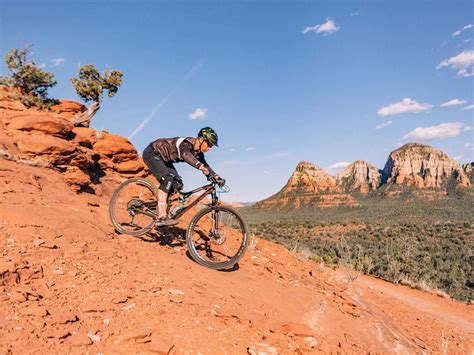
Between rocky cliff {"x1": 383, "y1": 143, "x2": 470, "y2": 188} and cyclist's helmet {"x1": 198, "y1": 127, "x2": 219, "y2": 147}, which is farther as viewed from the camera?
rocky cliff {"x1": 383, "y1": 143, "x2": 470, "y2": 188}

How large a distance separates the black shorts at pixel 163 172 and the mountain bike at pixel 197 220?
0.21m

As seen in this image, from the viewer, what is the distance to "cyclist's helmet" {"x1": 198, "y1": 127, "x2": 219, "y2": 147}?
6.05 metres

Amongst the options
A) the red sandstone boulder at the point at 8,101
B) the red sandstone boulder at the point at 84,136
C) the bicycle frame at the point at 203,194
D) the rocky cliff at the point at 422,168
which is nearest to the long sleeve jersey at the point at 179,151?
the bicycle frame at the point at 203,194

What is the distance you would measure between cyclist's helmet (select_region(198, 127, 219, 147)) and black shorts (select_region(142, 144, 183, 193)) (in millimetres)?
965

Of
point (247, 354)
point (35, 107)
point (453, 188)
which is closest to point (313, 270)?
point (247, 354)

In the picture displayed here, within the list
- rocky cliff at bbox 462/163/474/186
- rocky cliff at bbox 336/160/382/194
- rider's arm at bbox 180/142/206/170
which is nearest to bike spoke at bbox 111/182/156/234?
rider's arm at bbox 180/142/206/170

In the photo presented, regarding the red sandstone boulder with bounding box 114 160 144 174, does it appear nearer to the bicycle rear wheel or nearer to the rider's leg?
the bicycle rear wheel

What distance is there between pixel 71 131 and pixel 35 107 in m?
2.49

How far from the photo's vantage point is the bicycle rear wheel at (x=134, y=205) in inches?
265

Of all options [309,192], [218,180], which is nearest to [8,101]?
[218,180]

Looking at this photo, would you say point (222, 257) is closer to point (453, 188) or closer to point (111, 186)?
point (111, 186)

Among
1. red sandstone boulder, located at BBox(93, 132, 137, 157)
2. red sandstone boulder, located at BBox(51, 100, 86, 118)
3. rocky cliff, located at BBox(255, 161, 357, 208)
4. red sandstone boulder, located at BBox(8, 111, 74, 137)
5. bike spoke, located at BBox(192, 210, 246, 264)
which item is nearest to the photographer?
bike spoke, located at BBox(192, 210, 246, 264)

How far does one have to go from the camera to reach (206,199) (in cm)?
656

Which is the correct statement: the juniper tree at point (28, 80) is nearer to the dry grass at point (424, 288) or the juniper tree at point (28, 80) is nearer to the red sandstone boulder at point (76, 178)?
the red sandstone boulder at point (76, 178)
